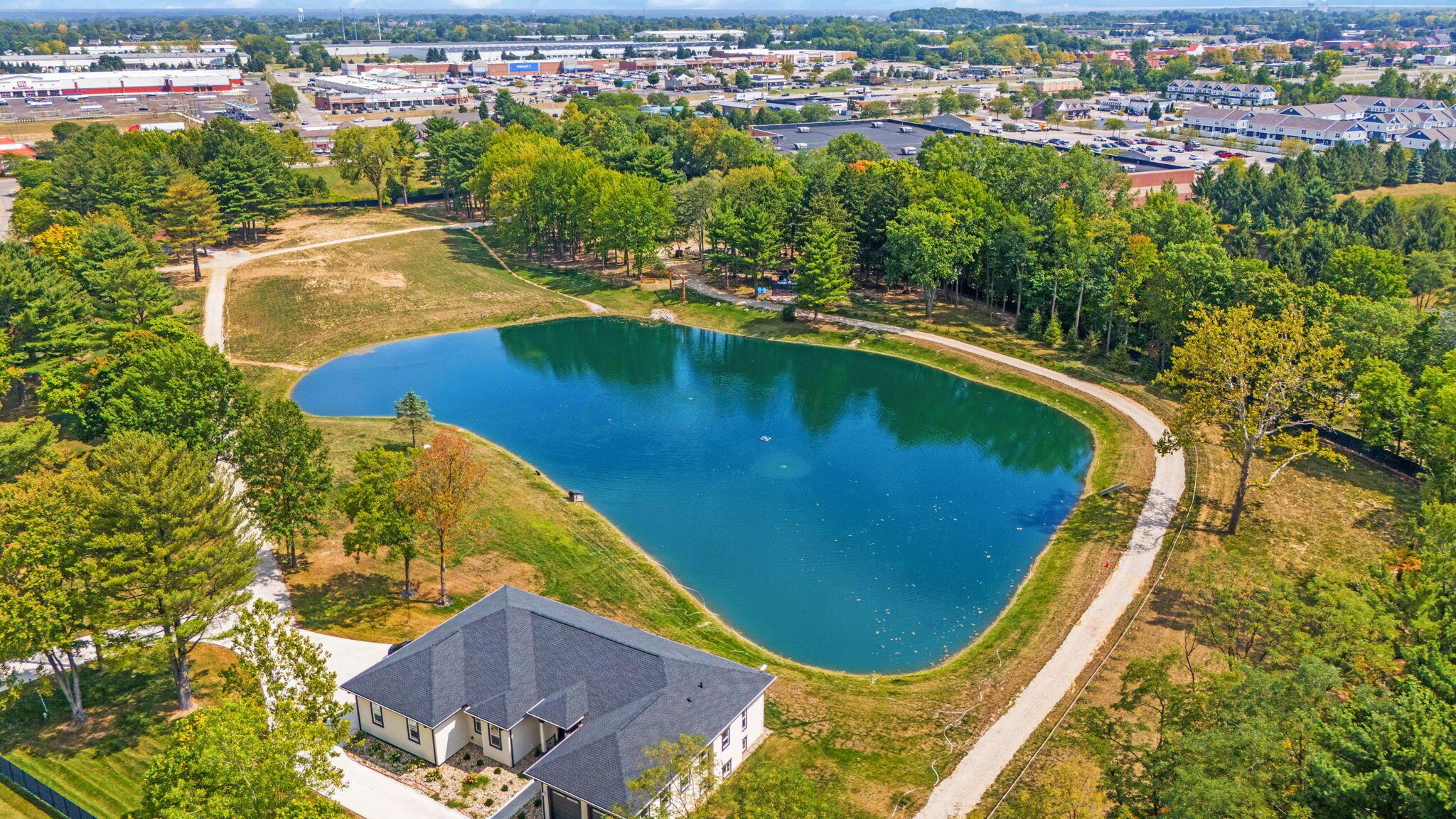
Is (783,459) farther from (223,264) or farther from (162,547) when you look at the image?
(223,264)

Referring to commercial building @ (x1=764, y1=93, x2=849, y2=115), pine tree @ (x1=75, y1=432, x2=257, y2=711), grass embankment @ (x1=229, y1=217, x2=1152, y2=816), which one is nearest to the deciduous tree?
grass embankment @ (x1=229, y1=217, x2=1152, y2=816)

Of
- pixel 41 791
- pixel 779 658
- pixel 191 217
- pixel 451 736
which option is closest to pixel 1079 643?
pixel 779 658

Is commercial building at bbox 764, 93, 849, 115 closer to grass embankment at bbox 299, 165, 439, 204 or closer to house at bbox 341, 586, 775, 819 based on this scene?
grass embankment at bbox 299, 165, 439, 204

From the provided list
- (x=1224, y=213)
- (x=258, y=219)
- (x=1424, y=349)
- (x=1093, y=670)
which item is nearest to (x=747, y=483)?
(x=1093, y=670)

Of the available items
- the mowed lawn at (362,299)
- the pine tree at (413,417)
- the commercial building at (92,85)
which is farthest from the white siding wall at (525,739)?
the commercial building at (92,85)

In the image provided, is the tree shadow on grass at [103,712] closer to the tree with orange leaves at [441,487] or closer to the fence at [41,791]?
the fence at [41,791]

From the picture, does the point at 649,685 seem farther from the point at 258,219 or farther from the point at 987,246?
the point at 258,219
